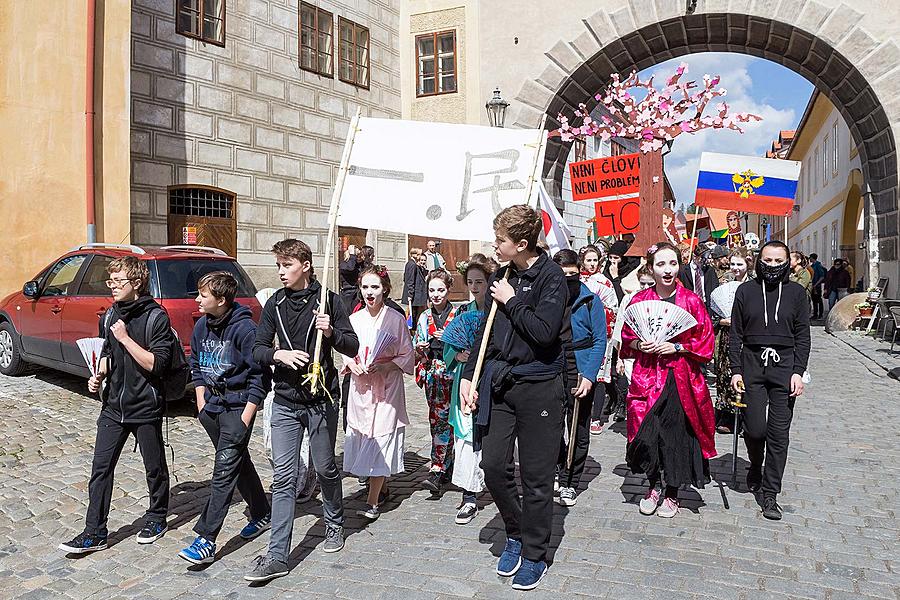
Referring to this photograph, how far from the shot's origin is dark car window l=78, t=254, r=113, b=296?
359 inches

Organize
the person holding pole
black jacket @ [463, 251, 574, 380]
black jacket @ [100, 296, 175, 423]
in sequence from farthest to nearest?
1. black jacket @ [100, 296, 175, 423]
2. the person holding pole
3. black jacket @ [463, 251, 574, 380]

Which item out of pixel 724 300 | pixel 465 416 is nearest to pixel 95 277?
pixel 465 416

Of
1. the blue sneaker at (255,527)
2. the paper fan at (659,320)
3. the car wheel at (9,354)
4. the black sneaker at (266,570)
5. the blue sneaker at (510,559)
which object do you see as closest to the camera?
the black sneaker at (266,570)

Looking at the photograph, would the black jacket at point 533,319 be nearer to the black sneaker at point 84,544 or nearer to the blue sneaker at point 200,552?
the blue sneaker at point 200,552

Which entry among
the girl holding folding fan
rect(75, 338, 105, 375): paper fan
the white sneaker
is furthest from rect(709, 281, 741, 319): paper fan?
rect(75, 338, 105, 375): paper fan

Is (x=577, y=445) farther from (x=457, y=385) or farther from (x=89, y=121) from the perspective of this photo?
(x=89, y=121)

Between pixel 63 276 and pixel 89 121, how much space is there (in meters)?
4.27

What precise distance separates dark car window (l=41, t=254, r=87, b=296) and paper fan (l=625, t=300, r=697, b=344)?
701 cm

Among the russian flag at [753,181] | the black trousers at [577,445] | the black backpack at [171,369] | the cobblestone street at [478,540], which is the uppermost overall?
the russian flag at [753,181]

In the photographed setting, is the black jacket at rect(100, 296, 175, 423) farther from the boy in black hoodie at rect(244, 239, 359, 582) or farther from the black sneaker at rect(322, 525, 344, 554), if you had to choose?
the black sneaker at rect(322, 525, 344, 554)

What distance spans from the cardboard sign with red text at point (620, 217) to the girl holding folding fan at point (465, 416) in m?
6.52

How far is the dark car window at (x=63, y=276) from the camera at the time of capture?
31.4ft

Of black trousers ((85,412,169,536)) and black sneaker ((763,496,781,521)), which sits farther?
black sneaker ((763,496,781,521))

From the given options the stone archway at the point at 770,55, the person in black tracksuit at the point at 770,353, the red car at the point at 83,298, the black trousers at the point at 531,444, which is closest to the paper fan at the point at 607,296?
the person in black tracksuit at the point at 770,353
